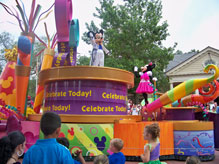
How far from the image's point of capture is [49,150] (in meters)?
1.96

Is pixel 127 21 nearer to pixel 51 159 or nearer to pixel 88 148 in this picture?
pixel 88 148

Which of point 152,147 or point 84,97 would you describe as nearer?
point 152,147

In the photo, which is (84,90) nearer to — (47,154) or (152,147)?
(152,147)

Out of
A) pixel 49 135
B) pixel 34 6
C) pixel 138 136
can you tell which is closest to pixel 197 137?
pixel 138 136

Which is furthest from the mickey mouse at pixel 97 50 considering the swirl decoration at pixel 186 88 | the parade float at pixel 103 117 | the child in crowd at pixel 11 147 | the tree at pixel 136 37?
the tree at pixel 136 37

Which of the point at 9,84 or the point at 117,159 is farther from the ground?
the point at 9,84

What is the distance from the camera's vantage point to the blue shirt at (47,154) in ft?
6.33

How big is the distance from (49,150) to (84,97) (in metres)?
4.42

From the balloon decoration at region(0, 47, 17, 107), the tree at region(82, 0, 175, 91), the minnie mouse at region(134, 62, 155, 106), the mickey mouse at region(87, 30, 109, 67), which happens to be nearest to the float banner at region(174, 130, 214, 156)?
the minnie mouse at region(134, 62, 155, 106)

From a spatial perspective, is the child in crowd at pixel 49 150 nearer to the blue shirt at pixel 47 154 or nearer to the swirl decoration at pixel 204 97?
the blue shirt at pixel 47 154

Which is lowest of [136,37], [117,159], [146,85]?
[117,159]

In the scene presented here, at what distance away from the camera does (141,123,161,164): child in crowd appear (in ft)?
9.60

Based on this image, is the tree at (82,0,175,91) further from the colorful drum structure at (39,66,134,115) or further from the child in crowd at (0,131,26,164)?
the child in crowd at (0,131,26,164)

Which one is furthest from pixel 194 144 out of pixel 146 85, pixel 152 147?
pixel 152 147
